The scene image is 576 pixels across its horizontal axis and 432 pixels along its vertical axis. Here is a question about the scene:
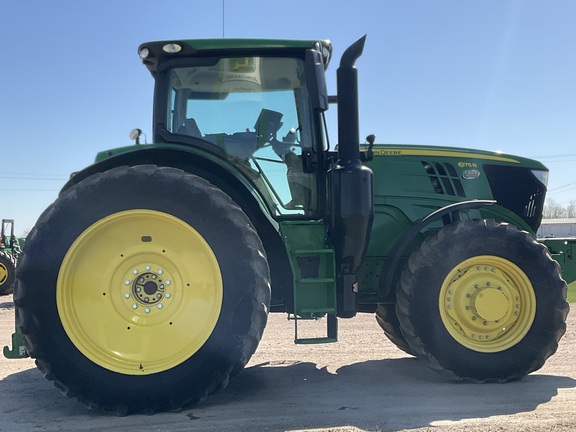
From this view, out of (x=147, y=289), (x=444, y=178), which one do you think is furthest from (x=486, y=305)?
(x=147, y=289)

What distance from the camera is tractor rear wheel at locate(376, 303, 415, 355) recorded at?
4766 mm

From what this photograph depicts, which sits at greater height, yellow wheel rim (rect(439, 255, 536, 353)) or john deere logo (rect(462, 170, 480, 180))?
john deere logo (rect(462, 170, 480, 180))

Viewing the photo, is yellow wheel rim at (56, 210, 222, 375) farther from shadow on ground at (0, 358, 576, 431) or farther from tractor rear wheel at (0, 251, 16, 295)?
tractor rear wheel at (0, 251, 16, 295)

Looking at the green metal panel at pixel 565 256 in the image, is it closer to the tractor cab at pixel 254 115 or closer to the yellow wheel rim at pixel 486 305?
the yellow wheel rim at pixel 486 305

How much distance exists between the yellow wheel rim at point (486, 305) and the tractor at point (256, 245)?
0.01 metres

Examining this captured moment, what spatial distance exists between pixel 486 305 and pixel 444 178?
1207mm

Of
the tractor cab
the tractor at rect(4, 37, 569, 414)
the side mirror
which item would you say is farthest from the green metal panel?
Result: the side mirror

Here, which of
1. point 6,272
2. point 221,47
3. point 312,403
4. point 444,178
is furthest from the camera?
point 6,272

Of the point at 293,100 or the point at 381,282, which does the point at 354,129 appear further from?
the point at 381,282

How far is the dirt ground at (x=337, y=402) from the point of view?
9.89 feet

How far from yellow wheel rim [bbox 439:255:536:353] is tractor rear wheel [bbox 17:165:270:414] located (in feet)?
5.21

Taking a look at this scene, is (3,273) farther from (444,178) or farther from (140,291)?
(444,178)

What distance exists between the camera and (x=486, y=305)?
3.92 m

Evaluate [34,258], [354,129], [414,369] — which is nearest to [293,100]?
[354,129]
